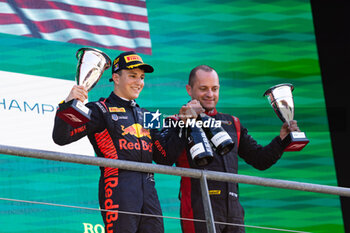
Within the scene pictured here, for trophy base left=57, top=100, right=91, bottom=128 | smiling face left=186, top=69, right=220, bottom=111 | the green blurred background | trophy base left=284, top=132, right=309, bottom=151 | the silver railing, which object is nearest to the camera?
the silver railing

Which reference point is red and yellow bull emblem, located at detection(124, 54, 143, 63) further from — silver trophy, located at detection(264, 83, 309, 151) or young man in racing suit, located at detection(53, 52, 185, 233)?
silver trophy, located at detection(264, 83, 309, 151)

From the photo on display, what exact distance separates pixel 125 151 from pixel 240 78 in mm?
1235

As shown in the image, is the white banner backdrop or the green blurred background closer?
the white banner backdrop

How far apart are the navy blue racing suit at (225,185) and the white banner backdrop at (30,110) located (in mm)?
676

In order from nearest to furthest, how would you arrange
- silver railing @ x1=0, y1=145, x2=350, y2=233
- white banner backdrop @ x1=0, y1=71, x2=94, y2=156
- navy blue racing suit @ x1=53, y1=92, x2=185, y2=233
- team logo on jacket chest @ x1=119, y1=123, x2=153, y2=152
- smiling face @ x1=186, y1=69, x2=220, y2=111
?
silver railing @ x1=0, y1=145, x2=350, y2=233 < navy blue racing suit @ x1=53, y1=92, x2=185, y2=233 < team logo on jacket chest @ x1=119, y1=123, x2=153, y2=152 < smiling face @ x1=186, y1=69, x2=220, y2=111 < white banner backdrop @ x1=0, y1=71, x2=94, y2=156

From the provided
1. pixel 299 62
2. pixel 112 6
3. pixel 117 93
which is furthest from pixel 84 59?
pixel 299 62

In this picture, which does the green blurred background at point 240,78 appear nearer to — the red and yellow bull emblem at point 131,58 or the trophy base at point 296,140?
the red and yellow bull emblem at point 131,58

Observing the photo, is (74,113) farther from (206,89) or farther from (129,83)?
(206,89)

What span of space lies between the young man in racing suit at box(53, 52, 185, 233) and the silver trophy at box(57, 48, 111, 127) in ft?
0.13

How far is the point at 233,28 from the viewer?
12.2 ft

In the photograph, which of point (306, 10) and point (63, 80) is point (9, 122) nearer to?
point (63, 80)

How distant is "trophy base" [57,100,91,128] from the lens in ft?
7.77

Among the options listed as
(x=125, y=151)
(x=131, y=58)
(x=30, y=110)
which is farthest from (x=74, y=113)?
(x=30, y=110)

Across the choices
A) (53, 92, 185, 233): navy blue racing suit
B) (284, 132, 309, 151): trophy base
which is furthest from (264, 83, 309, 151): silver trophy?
(53, 92, 185, 233): navy blue racing suit
